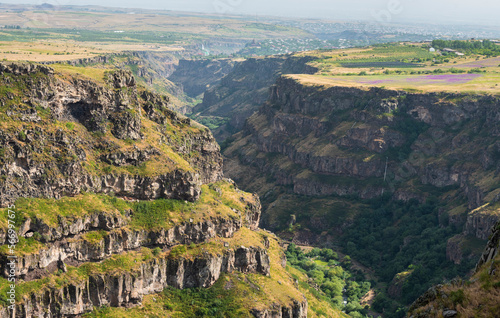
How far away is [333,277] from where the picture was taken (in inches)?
6545

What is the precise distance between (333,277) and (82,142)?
85.5m

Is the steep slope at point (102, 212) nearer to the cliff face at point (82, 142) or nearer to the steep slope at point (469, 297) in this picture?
the cliff face at point (82, 142)

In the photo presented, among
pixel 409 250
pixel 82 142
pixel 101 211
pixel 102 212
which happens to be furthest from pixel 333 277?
pixel 82 142

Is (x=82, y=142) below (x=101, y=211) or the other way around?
the other way around

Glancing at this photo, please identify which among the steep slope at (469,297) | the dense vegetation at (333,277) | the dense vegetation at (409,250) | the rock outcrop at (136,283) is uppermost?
the steep slope at (469,297)

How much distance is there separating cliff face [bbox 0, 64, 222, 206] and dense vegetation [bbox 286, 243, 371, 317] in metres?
51.6

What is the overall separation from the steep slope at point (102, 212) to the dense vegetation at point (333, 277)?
16.8m

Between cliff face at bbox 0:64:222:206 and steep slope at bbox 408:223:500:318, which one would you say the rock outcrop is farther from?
steep slope at bbox 408:223:500:318

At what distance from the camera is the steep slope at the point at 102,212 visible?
93125mm

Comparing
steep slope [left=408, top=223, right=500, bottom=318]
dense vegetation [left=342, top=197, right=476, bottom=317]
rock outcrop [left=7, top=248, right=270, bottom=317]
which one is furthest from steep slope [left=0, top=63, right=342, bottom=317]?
steep slope [left=408, top=223, right=500, bottom=318]

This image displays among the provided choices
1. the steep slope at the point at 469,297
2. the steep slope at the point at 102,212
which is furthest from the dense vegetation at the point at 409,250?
the steep slope at the point at 469,297

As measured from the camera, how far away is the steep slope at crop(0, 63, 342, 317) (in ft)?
306

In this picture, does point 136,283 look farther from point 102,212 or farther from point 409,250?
point 409,250

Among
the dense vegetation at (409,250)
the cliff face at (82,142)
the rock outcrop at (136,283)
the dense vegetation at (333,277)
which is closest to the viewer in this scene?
the rock outcrop at (136,283)
